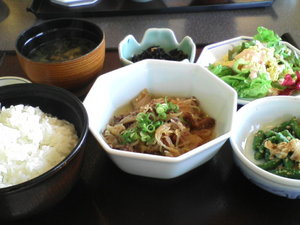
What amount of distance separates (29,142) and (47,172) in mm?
241

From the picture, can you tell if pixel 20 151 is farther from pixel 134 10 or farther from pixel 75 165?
pixel 134 10

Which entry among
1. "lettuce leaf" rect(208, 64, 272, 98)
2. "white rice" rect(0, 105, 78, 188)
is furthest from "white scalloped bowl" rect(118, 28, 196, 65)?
"white rice" rect(0, 105, 78, 188)

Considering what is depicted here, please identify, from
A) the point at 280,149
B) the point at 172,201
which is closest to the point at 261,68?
the point at 280,149

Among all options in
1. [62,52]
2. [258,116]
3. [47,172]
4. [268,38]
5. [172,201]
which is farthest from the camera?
[268,38]

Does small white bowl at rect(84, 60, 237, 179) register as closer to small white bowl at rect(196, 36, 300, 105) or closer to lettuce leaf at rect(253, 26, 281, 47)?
small white bowl at rect(196, 36, 300, 105)

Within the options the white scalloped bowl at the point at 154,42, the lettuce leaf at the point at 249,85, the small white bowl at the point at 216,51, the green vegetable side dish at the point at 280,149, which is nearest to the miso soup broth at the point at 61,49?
the white scalloped bowl at the point at 154,42

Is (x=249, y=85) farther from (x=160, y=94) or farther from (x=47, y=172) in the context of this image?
(x=47, y=172)

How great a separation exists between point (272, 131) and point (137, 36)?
1052 millimetres

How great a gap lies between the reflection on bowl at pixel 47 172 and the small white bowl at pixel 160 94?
0.06 meters

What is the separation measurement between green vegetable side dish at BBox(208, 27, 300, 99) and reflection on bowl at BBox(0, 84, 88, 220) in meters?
0.67

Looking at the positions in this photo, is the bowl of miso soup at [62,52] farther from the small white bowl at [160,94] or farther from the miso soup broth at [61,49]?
the small white bowl at [160,94]

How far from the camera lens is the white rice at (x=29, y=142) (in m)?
0.84

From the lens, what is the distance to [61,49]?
1.30 m

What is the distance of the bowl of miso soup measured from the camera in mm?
1120
